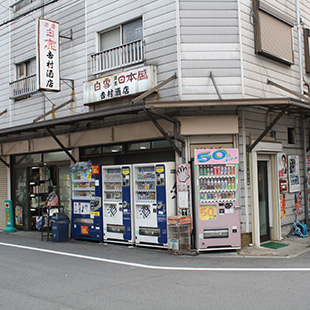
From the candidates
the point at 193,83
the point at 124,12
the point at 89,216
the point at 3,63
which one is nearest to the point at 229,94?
the point at 193,83

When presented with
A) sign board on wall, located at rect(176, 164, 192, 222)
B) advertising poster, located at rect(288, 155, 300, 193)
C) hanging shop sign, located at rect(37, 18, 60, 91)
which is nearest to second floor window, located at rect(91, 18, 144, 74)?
hanging shop sign, located at rect(37, 18, 60, 91)

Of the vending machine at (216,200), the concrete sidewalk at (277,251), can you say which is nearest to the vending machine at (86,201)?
the concrete sidewalk at (277,251)

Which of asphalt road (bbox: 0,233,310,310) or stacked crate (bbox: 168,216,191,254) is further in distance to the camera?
stacked crate (bbox: 168,216,191,254)

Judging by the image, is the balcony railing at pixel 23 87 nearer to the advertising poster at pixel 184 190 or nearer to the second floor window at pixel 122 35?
the second floor window at pixel 122 35

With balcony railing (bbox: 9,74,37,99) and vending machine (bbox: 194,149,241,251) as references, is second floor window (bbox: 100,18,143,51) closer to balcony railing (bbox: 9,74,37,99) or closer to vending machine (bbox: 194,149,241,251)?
balcony railing (bbox: 9,74,37,99)

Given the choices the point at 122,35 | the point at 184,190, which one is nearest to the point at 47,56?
the point at 122,35

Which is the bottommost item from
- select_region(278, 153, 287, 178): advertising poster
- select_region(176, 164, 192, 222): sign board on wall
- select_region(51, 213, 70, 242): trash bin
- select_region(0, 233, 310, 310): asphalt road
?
select_region(0, 233, 310, 310): asphalt road

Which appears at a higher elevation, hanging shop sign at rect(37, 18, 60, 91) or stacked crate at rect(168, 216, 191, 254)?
hanging shop sign at rect(37, 18, 60, 91)

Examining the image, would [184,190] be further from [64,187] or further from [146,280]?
[64,187]

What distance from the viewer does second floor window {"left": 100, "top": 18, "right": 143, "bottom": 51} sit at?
12.0 metres

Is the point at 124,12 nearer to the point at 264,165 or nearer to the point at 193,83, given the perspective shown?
the point at 193,83

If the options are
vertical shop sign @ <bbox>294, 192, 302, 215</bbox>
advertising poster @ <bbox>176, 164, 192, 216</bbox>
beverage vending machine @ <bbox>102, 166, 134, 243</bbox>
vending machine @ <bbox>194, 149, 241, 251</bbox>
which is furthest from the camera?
vertical shop sign @ <bbox>294, 192, 302, 215</bbox>

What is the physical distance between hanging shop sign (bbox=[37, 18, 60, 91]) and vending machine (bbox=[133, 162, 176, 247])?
4208mm

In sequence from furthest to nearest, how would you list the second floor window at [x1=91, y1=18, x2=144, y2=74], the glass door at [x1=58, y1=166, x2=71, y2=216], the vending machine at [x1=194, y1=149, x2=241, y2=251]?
the glass door at [x1=58, y1=166, x2=71, y2=216] < the second floor window at [x1=91, y1=18, x2=144, y2=74] < the vending machine at [x1=194, y1=149, x2=241, y2=251]
